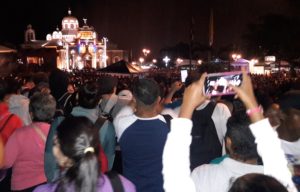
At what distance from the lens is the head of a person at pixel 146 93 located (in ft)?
13.6

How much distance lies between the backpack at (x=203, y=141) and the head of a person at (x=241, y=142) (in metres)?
1.65

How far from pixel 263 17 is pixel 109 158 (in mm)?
64121

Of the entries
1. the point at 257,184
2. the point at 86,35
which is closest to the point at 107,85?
the point at 257,184

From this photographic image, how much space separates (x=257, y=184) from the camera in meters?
2.17

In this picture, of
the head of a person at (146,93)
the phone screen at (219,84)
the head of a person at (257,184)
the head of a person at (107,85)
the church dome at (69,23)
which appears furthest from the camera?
the church dome at (69,23)

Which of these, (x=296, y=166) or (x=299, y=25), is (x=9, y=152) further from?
(x=299, y=25)

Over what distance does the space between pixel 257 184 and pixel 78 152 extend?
1.07 metres

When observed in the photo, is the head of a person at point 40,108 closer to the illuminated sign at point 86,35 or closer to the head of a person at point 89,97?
the head of a person at point 89,97

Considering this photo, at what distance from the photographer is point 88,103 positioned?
503 centimetres

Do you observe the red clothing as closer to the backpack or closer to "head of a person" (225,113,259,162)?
the backpack

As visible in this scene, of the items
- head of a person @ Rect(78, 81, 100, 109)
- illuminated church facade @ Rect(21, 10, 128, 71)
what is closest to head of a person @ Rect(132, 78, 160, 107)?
head of a person @ Rect(78, 81, 100, 109)

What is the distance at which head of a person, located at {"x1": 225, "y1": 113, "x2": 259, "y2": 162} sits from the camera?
2.98 metres

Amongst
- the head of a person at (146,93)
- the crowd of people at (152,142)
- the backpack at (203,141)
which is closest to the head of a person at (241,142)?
the crowd of people at (152,142)

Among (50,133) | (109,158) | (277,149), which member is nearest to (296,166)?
(277,149)
